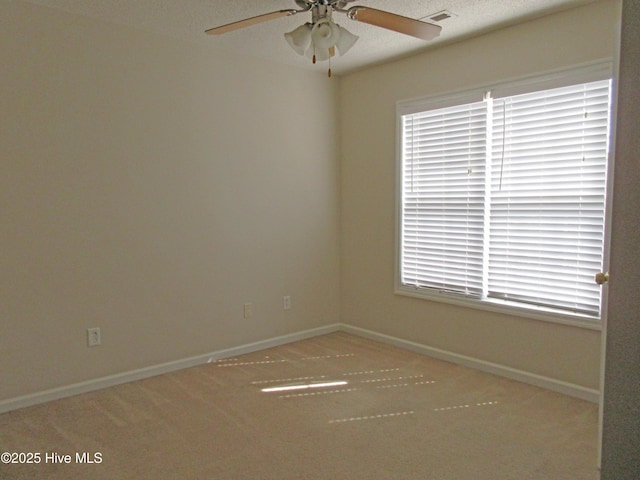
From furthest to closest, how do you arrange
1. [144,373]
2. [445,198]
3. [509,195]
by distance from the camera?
1. [445,198]
2. [144,373]
3. [509,195]

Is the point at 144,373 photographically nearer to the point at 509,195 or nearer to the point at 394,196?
the point at 394,196

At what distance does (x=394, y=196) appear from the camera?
13.3ft

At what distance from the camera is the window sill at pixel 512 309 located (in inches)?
115

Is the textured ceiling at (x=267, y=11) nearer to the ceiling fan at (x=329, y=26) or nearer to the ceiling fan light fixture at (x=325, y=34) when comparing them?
the ceiling fan at (x=329, y=26)

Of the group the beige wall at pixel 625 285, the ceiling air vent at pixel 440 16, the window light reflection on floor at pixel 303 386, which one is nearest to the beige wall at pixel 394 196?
the ceiling air vent at pixel 440 16

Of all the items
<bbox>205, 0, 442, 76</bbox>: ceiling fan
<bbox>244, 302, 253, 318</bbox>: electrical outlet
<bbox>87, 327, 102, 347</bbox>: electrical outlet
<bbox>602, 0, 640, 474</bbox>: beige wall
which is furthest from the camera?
<bbox>244, 302, 253, 318</bbox>: electrical outlet

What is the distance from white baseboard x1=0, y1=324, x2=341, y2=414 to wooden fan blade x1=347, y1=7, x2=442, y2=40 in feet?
8.83

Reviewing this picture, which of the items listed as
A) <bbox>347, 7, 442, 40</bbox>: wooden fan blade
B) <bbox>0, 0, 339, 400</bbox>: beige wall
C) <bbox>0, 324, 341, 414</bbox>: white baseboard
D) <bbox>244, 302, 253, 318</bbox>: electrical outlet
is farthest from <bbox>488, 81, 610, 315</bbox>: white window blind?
<bbox>244, 302, 253, 318</bbox>: electrical outlet

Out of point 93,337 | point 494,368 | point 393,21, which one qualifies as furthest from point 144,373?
point 393,21

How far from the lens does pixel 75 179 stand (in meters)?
2.99

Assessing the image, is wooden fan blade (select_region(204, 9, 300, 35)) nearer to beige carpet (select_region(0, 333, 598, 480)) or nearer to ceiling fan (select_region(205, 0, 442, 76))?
ceiling fan (select_region(205, 0, 442, 76))

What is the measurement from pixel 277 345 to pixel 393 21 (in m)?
2.82

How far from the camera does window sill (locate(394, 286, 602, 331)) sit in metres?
2.92

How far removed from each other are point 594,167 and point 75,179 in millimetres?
3294
